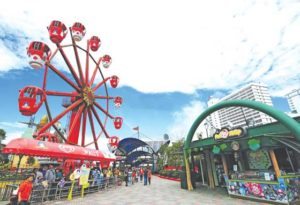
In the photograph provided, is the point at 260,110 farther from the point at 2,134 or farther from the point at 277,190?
the point at 2,134

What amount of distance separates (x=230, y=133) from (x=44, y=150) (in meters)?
11.2

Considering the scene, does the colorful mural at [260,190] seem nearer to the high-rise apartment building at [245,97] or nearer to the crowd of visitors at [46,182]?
the crowd of visitors at [46,182]

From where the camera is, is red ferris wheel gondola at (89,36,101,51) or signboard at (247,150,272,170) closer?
signboard at (247,150,272,170)

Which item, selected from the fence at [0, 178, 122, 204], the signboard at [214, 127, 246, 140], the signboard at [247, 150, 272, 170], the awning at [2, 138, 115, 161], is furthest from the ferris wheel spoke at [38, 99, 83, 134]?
the signboard at [247, 150, 272, 170]

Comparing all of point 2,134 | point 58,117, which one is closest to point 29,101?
point 58,117

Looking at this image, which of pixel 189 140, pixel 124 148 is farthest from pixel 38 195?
pixel 124 148

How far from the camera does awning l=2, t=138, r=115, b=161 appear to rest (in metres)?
9.44

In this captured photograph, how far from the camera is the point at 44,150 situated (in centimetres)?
1069

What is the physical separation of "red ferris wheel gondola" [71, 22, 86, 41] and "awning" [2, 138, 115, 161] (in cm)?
1029

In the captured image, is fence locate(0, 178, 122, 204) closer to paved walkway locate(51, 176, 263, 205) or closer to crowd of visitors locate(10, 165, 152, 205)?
crowd of visitors locate(10, 165, 152, 205)

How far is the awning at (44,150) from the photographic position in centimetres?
944

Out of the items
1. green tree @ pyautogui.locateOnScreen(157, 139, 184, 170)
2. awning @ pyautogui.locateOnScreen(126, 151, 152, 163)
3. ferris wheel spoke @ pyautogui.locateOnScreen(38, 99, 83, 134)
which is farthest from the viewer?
awning @ pyautogui.locateOnScreen(126, 151, 152, 163)

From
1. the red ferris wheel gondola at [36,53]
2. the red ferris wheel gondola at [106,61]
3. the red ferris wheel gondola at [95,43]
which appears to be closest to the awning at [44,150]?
the red ferris wheel gondola at [36,53]

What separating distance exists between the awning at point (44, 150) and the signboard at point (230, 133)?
31.6ft
